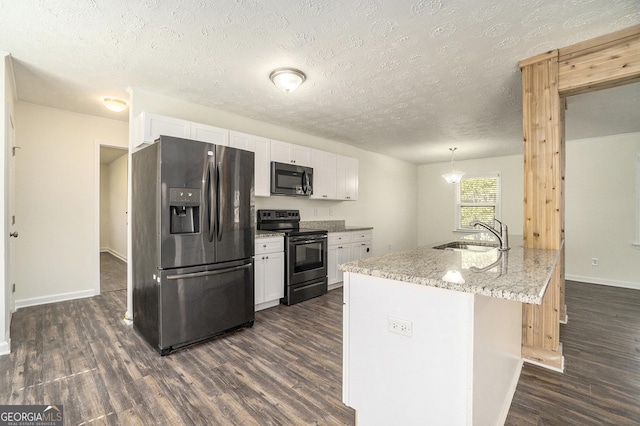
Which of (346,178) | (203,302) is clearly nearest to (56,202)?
(203,302)

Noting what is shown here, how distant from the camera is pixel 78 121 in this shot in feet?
12.8

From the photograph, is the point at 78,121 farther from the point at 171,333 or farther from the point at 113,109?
the point at 171,333

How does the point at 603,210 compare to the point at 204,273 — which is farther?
the point at 603,210

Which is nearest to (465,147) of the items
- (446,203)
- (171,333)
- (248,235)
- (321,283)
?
(446,203)

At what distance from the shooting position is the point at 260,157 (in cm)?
381

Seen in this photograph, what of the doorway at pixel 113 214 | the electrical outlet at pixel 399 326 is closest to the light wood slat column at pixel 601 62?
the electrical outlet at pixel 399 326

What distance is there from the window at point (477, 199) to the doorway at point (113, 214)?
283 inches

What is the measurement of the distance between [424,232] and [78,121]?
7281 millimetres

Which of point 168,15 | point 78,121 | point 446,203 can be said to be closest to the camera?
point 168,15

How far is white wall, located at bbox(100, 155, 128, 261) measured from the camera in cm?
679

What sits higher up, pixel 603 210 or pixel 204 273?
pixel 603 210

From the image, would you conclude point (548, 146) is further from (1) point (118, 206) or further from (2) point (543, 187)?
(1) point (118, 206)

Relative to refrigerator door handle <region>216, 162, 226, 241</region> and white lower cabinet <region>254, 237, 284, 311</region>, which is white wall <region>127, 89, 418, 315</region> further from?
refrigerator door handle <region>216, 162, 226, 241</region>

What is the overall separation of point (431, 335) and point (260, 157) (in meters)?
3.10
